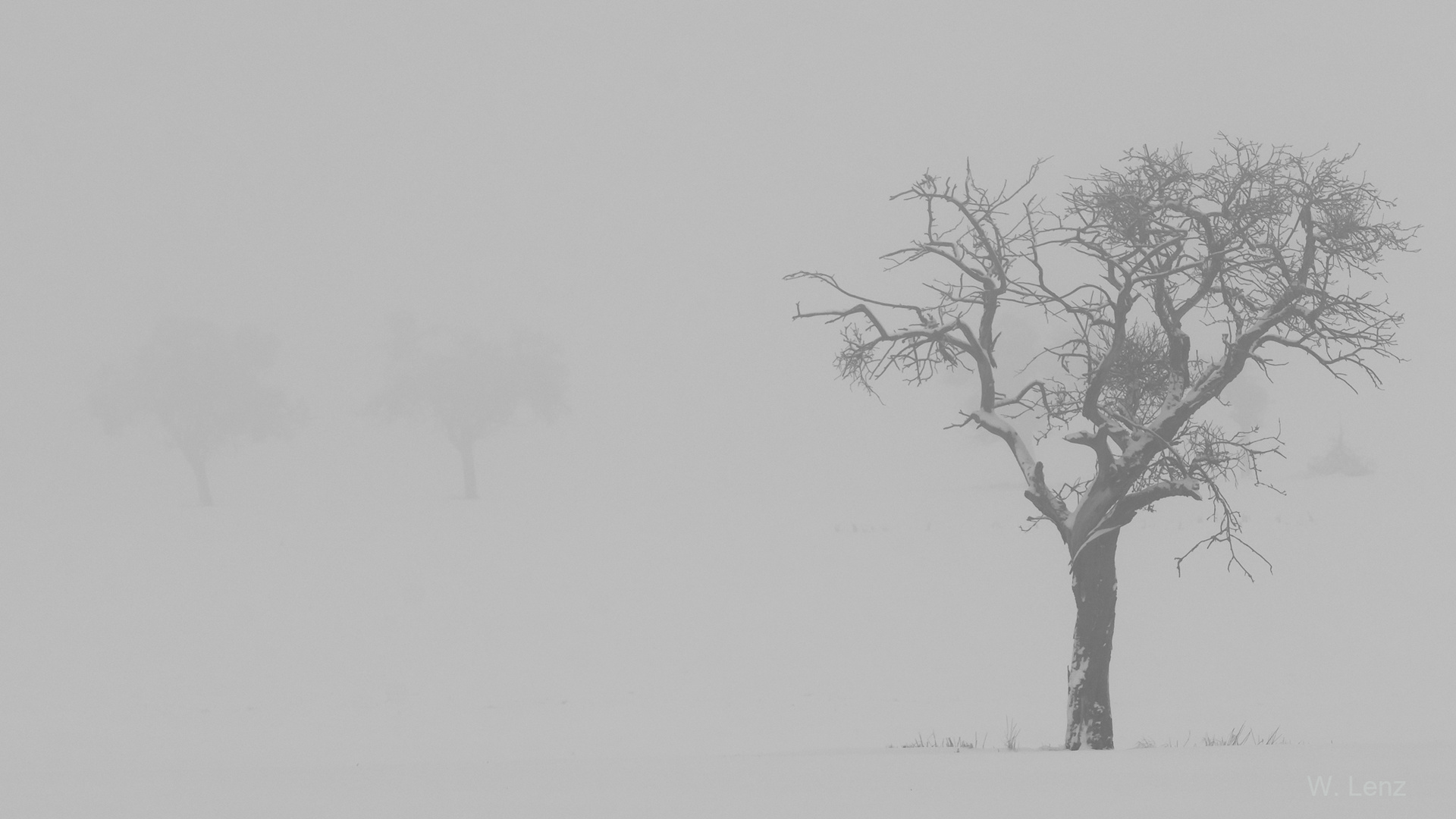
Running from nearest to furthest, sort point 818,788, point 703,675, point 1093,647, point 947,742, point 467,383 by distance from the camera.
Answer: point 818,788 → point 1093,647 → point 947,742 → point 703,675 → point 467,383

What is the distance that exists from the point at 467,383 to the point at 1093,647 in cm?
4809

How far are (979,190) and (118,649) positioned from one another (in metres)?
→ 20.9

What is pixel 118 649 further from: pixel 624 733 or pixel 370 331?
pixel 370 331

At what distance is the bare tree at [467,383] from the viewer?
2191 inches

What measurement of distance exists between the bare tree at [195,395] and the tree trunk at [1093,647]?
168ft

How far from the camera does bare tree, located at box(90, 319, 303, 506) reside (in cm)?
5366

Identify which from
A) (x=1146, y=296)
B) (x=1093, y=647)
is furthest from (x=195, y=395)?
(x=1093, y=647)

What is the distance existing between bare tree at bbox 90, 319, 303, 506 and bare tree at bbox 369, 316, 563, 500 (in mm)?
5989

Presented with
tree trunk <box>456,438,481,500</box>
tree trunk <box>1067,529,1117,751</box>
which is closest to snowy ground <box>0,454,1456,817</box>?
tree trunk <box>1067,529,1117,751</box>

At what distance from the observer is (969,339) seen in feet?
37.3

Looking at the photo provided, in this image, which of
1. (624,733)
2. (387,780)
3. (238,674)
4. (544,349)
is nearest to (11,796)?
(387,780)

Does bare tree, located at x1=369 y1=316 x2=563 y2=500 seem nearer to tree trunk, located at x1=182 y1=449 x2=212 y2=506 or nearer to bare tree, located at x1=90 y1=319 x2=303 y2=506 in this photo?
bare tree, located at x1=90 y1=319 x2=303 y2=506

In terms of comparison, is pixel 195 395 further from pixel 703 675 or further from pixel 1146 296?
pixel 1146 296

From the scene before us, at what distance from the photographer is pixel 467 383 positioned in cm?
5569
